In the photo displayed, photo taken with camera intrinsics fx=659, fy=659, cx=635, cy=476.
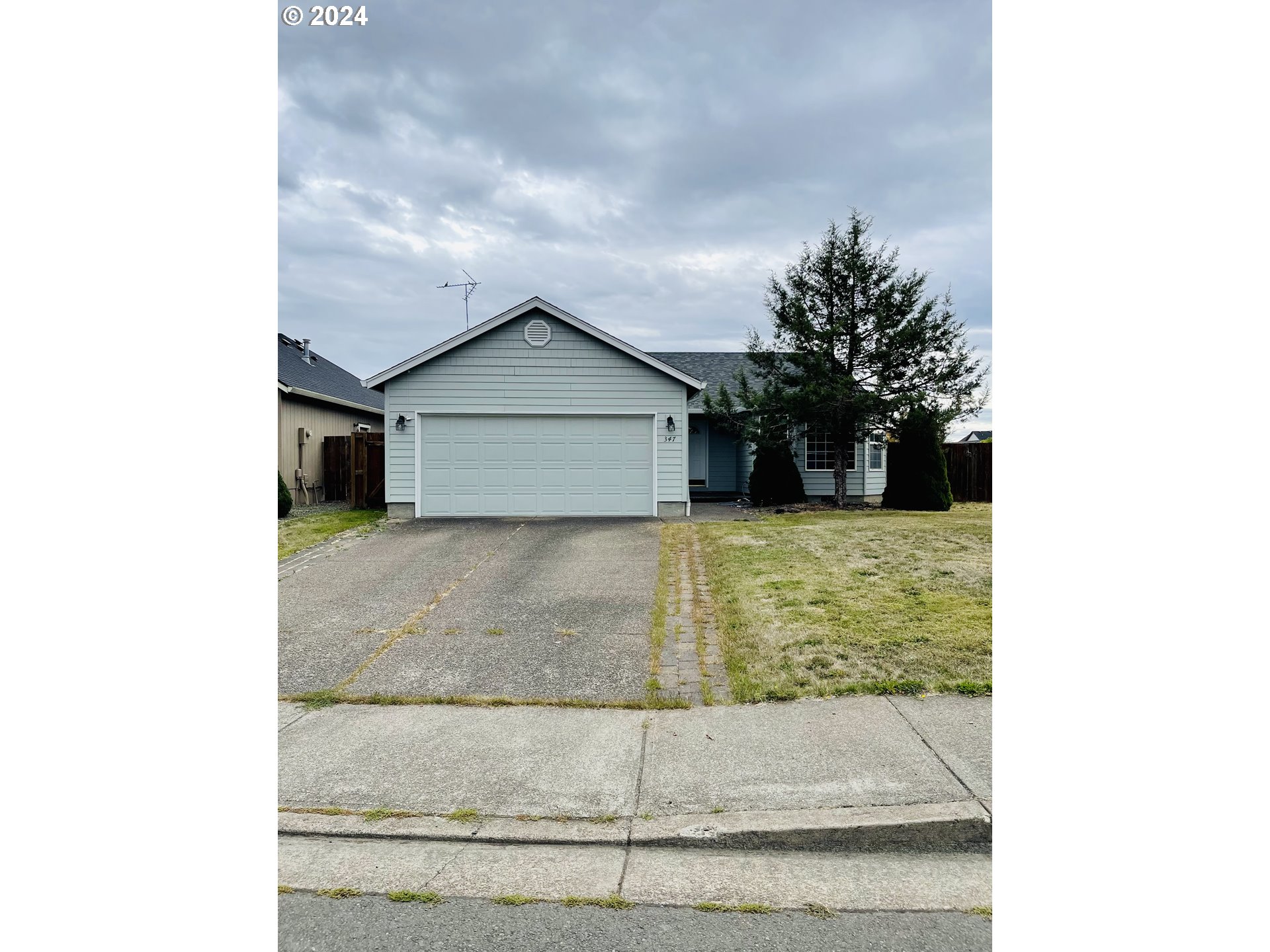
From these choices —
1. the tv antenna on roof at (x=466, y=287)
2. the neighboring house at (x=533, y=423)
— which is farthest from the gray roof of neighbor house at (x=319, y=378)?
the neighboring house at (x=533, y=423)

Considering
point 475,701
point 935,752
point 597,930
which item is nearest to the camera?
point 597,930

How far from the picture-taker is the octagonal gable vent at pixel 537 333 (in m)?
11.7

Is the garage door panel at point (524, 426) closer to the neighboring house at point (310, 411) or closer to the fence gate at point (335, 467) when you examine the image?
the neighboring house at point (310, 411)

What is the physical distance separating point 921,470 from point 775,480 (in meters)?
2.95

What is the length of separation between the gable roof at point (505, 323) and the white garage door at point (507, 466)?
3.18ft

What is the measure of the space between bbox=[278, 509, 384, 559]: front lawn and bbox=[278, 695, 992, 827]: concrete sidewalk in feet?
19.6

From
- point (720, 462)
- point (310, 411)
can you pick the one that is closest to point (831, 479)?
point (720, 462)

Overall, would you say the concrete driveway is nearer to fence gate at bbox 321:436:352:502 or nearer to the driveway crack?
the driveway crack

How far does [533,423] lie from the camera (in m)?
11.7

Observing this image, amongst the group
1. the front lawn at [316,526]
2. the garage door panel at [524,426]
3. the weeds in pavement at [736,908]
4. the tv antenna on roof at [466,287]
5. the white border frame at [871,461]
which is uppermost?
the tv antenna on roof at [466,287]

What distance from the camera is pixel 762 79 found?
219cm

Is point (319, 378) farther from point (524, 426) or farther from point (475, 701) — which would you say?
point (475, 701)
